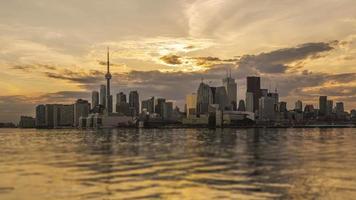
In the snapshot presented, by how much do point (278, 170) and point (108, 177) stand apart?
21832 millimetres

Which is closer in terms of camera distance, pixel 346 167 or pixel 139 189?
pixel 139 189

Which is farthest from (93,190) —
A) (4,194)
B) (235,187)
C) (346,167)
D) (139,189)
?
(346,167)

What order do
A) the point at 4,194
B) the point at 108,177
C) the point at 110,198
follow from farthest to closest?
the point at 108,177
the point at 4,194
the point at 110,198

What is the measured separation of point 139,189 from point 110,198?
16.9ft

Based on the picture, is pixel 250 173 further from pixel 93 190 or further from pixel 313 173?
pixel 93 190

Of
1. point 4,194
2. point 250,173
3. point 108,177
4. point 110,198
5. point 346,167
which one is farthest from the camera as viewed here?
point 346,167

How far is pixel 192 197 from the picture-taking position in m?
39.3

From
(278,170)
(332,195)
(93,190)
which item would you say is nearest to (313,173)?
(278,170)

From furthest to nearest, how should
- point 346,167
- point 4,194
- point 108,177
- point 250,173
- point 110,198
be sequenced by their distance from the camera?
1. point 346,167
2. point 250,173
3. point 108,177
4. point 4,194
5. point 110,198

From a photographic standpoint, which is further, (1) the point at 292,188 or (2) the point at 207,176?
(2) the point at 207,176

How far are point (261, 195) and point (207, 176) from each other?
46.8 ft

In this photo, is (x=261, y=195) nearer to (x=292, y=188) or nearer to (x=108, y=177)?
(x=292, y=188)

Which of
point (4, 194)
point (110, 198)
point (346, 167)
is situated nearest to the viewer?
point (110, 198)

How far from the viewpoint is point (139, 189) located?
43250mm
